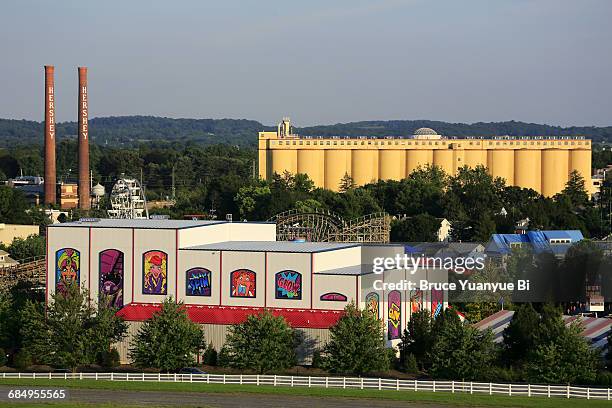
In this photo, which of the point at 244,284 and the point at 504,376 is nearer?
the point at 504,376

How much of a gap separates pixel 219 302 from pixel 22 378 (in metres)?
12.5

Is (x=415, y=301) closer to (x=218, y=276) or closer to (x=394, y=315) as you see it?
(x=394, y=315)

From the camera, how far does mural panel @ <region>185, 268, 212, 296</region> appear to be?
2685 inches

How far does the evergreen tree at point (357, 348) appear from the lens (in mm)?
59844

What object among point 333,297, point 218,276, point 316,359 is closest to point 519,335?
point 333,297

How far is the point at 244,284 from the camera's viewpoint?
67.6 m

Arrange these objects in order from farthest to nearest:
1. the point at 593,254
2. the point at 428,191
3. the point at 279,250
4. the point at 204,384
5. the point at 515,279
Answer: the point at 428,191 → the point at 593,254 → the point at 515,279 → the point at 279,250 → the point at 204,384

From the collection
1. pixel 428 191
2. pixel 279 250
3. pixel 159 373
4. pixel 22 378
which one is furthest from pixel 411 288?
pixel 428 191

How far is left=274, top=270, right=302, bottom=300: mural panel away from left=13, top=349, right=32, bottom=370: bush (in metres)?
12.3

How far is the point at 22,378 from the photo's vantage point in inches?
2303

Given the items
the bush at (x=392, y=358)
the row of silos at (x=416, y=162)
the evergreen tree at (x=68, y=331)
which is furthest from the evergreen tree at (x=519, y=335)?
the row of silos at (x=416, y=162)

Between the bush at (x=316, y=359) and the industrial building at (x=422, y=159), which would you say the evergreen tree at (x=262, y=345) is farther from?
the industrial building at (x=422, y=159)

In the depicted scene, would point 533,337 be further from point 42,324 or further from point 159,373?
point 42,324

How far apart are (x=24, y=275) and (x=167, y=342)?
26117 mm
